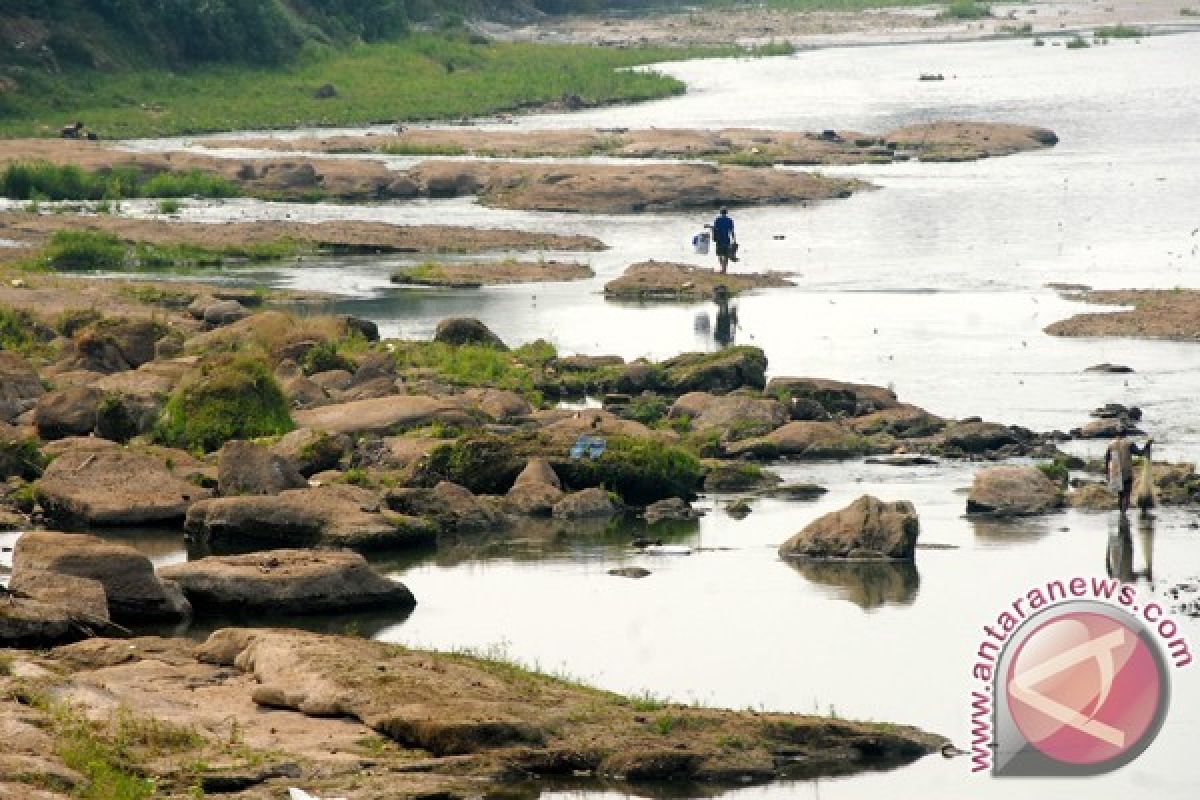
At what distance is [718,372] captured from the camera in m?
34.2

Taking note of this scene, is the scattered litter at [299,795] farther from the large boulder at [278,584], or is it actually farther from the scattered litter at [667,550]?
the scattered litter at [667,550]

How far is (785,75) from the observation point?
10288 cm

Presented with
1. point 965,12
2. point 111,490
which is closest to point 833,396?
point 111,490

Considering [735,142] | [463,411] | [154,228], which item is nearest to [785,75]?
[735,142]

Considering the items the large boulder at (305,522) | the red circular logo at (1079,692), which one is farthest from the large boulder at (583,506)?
the red circular logo at (1079,692)

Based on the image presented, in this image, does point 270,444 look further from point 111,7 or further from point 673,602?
point 111,7

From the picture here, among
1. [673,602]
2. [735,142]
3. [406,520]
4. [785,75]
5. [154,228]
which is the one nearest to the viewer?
[673,602]

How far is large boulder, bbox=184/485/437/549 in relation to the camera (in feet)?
82.2

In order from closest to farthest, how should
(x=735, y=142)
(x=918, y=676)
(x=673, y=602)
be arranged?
(x=918, y=676) → (x=673, y=602) → (x=735, y=142)

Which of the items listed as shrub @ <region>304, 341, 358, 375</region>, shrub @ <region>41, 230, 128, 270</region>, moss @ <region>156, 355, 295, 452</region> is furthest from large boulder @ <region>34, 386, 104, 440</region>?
shrub @ <region>41, 230, 128, 270</region>

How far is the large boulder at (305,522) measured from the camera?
25.1 meters

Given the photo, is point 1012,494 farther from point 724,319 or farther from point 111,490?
point 724,319

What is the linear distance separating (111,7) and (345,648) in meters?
66.5

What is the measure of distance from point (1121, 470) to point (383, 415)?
363 inches
